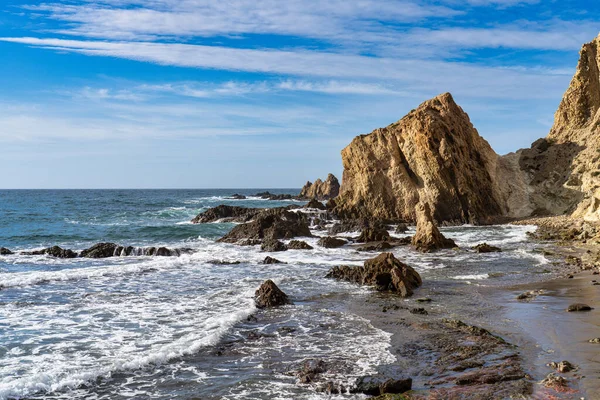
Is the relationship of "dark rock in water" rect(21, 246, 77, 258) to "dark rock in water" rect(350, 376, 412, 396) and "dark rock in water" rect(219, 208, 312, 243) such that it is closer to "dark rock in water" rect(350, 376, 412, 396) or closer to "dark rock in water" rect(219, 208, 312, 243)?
"dark rock in water" rect(219, 208, 312, 243)

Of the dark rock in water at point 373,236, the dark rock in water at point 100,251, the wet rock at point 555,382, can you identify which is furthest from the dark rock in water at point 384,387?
the dark rock in water at point 373,236

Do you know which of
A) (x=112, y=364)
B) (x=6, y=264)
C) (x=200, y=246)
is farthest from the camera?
(x=200, y=246)

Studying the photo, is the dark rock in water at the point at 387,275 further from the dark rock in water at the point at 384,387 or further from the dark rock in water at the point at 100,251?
the dark rock in water at the point at 100,251

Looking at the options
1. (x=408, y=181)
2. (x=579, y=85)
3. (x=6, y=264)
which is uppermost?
(x=579, y=85)

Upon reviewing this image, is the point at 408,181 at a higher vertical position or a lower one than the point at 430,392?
higher

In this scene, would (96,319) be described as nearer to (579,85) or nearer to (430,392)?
(430,392)

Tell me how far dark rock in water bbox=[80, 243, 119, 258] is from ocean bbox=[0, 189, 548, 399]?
44.2 inches

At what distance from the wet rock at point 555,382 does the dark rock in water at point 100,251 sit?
24.4 metres

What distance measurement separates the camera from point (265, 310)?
1476 centimetres

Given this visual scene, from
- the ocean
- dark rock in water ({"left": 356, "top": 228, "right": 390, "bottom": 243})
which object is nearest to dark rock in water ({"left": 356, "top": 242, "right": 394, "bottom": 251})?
the ocean

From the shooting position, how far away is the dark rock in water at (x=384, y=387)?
327 inches

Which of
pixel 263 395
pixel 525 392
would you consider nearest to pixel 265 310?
pixel 263 395

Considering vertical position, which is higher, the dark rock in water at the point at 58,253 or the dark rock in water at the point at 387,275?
the dark rock in water at the point at 387,275

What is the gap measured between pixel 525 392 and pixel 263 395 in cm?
415
